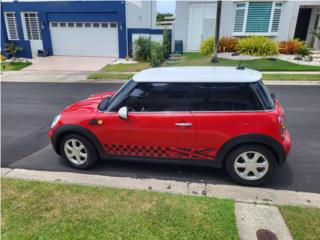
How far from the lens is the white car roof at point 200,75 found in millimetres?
3918

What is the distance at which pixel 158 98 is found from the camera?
4.12m

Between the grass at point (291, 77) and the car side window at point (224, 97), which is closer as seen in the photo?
the car side window at point (224, 97)

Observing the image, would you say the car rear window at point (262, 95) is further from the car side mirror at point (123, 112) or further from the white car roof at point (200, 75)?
the car side mirror at point (123, 112)

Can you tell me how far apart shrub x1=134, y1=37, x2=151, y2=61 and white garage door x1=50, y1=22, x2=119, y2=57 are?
7.73 feet

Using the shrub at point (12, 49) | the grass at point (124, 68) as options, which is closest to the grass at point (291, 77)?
the grass at point (124, 68)

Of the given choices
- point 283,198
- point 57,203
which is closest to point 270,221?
point 283,198

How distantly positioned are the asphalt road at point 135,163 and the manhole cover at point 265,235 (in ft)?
3.88

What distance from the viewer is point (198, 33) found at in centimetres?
1970

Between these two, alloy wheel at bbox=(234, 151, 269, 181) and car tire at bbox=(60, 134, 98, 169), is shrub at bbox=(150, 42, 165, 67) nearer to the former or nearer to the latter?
car tire at bbox=(60, 134, 98, 169)

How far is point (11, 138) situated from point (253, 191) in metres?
5.33

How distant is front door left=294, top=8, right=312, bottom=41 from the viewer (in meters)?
20.3

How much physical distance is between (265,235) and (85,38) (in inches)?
803

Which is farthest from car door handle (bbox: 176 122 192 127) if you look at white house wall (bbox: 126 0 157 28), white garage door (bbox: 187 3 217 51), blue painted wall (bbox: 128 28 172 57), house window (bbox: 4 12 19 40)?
house window (bbox: 4 12 19 40)

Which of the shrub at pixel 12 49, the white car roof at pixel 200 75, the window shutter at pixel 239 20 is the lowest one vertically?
the shrub at pixel 12 49
